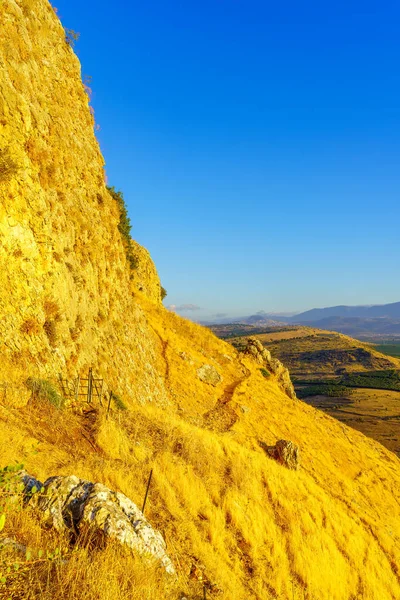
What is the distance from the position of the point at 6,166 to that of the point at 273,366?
1171 inches

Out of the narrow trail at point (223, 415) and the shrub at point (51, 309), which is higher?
the shrub at point (51, 309)

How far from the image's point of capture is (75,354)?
1405 centimetres

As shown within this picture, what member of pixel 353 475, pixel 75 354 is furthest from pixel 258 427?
pixel 75 354

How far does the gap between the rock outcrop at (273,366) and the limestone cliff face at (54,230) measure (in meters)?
15.4

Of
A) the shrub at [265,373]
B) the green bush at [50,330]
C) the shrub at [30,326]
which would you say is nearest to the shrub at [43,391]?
the shrub at [30,326]

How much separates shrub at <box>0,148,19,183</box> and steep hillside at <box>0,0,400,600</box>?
45mm

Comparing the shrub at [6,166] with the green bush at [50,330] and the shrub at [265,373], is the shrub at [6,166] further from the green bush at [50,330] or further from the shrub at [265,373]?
the shrub at [265,373]

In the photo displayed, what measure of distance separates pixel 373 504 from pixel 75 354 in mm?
20528

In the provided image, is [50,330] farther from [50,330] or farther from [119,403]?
[119,403]

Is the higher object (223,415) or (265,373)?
(265,373)

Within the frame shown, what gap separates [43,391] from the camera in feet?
34.5

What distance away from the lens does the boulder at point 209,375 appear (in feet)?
90.2

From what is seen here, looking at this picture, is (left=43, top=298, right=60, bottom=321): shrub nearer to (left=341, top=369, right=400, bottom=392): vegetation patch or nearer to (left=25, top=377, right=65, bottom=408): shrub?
(left=25, top=377, right=65, bottom=408): shrub

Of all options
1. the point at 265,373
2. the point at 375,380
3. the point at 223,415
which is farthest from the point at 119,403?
the point at 375,380
